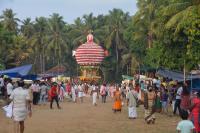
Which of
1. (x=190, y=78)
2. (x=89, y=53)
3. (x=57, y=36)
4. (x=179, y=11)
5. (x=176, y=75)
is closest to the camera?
(x=179, y=11)

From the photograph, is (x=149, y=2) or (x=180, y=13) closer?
(x=180, y=13)

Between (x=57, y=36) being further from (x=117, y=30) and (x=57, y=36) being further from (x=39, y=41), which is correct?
(x=117, y=30)

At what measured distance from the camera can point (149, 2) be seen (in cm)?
5775

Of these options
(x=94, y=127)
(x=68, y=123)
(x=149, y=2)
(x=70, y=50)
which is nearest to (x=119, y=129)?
(x=94, y=127)

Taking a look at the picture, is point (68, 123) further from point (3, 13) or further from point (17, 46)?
point (3, 13)

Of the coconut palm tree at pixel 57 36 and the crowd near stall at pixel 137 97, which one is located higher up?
the coconut palm tree at pixel 57 36

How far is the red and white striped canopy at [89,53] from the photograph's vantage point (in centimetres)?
7475

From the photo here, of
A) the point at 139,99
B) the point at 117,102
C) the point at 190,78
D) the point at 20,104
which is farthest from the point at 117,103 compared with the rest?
the point at 20,104

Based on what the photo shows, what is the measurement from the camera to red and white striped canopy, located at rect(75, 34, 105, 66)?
74750mm

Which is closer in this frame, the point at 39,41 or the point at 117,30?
the point at 117,30

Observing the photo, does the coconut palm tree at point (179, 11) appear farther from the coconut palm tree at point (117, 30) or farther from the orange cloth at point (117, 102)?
the coconut palm tree at point (117, 30)

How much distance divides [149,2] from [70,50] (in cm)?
3353

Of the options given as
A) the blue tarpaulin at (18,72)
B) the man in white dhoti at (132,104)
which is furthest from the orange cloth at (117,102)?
the blue tarpaulin at (18,72)

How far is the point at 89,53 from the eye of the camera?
74812mm
